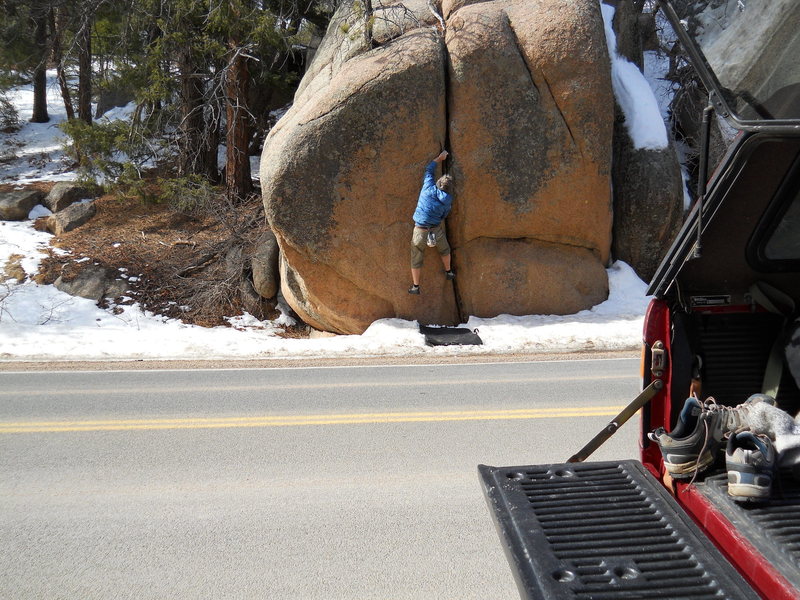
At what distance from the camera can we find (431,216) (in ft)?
35.7

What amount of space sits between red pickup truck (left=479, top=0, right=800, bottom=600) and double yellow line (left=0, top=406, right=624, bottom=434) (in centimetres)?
296

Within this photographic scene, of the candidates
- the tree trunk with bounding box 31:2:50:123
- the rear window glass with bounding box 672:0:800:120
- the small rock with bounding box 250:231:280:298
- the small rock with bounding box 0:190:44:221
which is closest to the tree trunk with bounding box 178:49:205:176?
the small rock with bounding box 0:190:44:221

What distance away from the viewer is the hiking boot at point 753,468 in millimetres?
2604

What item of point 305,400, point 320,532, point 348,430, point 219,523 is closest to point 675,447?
point 320,532

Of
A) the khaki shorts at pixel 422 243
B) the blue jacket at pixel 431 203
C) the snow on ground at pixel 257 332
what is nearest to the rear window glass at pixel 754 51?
the snow on ground at pixel 257 332

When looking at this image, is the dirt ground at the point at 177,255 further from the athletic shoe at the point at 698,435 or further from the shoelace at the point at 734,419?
the shoelace at the point at 734,419

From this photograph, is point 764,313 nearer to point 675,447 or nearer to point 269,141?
point 675,447

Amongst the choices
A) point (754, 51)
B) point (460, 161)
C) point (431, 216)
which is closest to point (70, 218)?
point (431, 216)

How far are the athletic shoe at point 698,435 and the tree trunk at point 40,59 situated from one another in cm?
1915

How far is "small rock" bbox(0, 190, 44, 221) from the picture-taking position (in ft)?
54.9

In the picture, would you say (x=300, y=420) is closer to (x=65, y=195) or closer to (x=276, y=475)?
(x=276, y=475)

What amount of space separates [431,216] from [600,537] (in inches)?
335

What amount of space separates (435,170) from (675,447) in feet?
28.6

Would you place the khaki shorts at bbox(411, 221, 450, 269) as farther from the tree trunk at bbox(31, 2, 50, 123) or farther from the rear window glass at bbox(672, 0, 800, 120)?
the tree trunk at bbox(31, 2, 50, 123)
